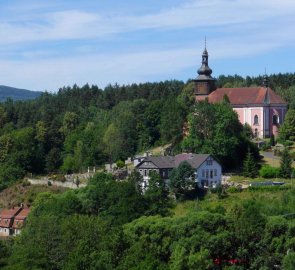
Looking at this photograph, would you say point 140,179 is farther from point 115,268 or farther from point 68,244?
point 115,268

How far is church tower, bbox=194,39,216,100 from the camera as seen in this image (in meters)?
75.9

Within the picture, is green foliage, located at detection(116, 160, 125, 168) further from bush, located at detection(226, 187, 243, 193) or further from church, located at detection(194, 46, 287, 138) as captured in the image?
bush, located at detection(226, 187, 243, 193)

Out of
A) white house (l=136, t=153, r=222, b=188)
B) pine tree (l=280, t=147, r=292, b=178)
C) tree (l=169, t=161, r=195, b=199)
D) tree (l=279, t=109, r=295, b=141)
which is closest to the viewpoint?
tree (l=169, t=161, r=195, b=199)

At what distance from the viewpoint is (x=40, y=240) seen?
39875 mm

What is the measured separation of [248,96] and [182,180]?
21.2 metres

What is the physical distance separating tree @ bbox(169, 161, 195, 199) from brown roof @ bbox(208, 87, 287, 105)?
1831 cm

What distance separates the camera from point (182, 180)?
56.7 m

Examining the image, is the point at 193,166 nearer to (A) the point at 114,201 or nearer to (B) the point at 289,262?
(A) the point at 114,201

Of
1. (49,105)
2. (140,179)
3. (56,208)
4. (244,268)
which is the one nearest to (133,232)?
(244,268)

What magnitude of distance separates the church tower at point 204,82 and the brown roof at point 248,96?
26.0 inches

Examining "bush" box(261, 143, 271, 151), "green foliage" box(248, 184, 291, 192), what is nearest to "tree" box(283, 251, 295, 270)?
"green foliage" box(248, 184, 291, 192)

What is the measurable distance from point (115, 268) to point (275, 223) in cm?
912

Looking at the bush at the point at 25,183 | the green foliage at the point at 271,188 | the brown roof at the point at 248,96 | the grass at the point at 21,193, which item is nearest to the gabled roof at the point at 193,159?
the green foliage at the point at 271,188

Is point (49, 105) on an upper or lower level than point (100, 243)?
upper
